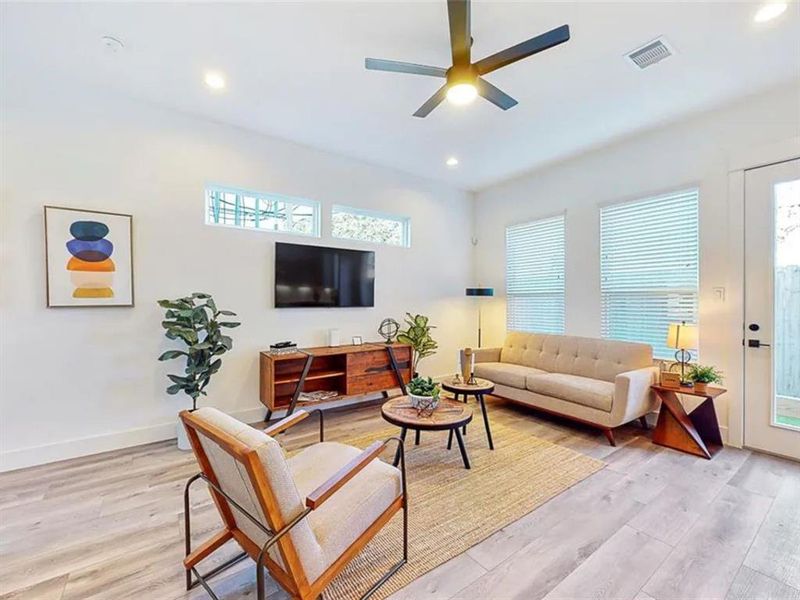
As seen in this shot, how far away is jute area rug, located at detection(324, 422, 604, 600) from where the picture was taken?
5.80ft

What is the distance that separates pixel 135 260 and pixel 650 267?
16.7ft

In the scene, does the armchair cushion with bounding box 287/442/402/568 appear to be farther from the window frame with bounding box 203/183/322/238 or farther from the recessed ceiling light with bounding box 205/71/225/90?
the recessed ceiling light with bounding box 205/71/225/90

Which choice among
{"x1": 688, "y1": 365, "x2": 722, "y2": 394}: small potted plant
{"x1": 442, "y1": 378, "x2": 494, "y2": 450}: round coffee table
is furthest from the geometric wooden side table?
{"x1": 442, "y1": 378, "x2": 494, "y2": 450}: round coffee table

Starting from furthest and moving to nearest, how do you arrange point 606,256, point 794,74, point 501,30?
point 606,256 < point 794,74 < point 501,30

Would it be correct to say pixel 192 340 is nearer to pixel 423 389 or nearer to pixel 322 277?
pixel 322 277

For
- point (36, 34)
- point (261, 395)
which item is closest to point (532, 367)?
point (261, 395)

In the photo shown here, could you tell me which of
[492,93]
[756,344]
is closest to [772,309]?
[756,344]

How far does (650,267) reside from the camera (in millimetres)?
3748

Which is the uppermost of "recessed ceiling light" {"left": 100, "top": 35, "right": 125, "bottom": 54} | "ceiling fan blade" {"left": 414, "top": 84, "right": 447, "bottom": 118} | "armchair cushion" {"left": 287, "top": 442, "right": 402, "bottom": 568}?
"recessed ceiling light" {"left": 100, "top": 35, "right": 125, "bottom": 54}

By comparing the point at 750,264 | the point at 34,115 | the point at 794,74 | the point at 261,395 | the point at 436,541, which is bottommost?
the point at 436,541

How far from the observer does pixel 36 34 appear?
2443mm

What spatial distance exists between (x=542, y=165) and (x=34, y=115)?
518 cm

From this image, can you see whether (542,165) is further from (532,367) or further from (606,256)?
(532,367)

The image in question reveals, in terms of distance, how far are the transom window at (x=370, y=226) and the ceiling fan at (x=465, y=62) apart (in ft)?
7.49
